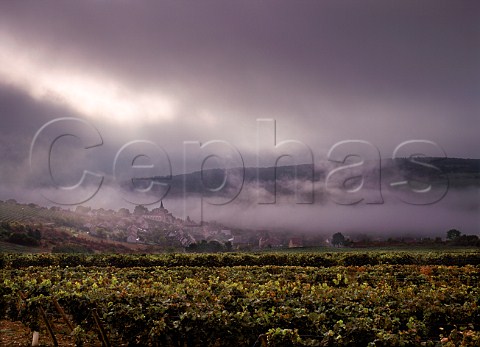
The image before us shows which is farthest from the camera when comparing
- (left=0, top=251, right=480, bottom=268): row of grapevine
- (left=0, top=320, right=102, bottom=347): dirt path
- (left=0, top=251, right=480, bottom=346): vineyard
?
(left=0, top=251, right=480, bottom=268): row of grapevine

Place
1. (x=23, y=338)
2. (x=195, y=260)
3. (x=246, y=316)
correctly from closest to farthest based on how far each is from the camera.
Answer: (x=246, y=316) → (x=23, y=338) → (x=195, y=260)

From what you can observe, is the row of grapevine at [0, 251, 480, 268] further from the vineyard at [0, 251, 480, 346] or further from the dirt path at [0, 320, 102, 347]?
the dirt path at [0, 320, 102, 347]

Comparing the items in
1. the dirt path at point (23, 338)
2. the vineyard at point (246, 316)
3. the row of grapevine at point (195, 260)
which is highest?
the vineyard at point (246, 316)

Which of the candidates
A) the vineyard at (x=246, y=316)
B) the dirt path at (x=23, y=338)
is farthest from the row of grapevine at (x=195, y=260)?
the dirt path at (x=23, y=338)

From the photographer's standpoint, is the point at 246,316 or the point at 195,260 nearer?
the point at 246,316

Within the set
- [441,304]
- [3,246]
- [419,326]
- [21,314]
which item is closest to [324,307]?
[419,326]

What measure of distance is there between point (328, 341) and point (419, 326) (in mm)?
2438

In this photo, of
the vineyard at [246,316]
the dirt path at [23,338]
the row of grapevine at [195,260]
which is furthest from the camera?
the row of grapevine at [195,260]

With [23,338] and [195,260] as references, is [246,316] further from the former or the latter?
[195,260]

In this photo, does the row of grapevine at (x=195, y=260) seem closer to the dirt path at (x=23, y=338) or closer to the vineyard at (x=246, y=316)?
the vineyard at (x=246, y=316)

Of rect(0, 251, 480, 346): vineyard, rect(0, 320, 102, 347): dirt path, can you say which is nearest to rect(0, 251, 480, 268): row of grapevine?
rect(0, 251, 480, 346): vineyard

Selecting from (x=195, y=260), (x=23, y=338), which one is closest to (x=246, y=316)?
(x=23, y=338)

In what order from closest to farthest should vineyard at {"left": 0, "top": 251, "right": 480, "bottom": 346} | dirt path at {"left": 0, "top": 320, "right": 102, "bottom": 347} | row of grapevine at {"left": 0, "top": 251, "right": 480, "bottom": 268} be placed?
vineyard at {"left": 0, "top": 251, "right": 480, "bottom": 346}, dirt path at {"left": 0, "top": 320, "right": 102, "bottom": 347}, row of grapevine at {"left": 0, "top": 251, "right": 480, "bottom": 268}

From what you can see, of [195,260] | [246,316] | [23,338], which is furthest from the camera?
[195,260]
